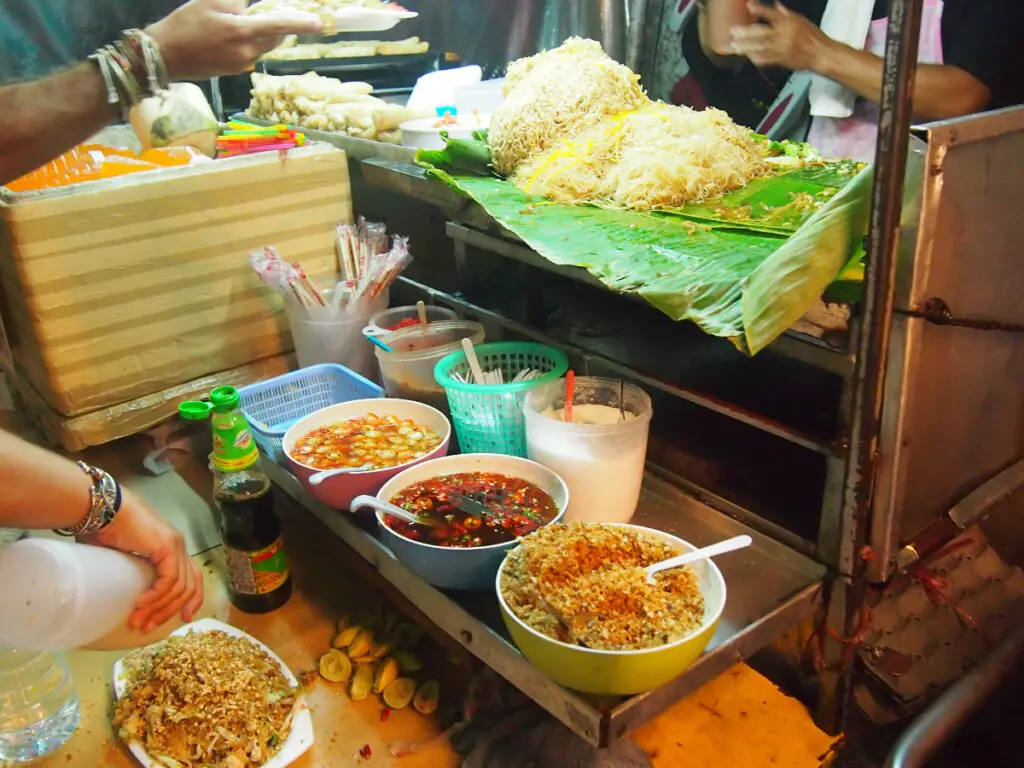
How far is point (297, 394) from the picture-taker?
211cm

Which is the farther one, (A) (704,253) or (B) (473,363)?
(B) (473,363)

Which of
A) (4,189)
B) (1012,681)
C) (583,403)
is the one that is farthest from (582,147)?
(1012,681)

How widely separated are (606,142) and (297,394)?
Result: 1.05 metres

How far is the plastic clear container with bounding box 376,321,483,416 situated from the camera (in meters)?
1.96

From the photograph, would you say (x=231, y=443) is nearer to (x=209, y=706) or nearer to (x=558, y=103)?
(x=209, y=706)

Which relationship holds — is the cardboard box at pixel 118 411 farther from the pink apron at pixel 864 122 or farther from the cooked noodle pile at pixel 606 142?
the pink apron at pixel 864 122

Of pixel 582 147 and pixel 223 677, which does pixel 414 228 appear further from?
pixel 223 677

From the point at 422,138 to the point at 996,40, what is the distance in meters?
1.59

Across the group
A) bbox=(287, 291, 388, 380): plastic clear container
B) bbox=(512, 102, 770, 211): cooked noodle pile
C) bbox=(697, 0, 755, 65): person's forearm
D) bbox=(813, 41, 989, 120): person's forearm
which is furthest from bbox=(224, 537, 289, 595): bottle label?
bbox=(697, 0, 755, 65): person's forearm

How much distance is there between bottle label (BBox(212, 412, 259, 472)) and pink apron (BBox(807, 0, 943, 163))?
1.67 m

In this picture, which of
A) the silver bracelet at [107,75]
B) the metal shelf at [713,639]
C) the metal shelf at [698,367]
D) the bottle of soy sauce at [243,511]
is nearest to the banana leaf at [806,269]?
the metal shelf at [698,367]

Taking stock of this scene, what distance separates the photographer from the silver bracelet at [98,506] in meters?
1.27

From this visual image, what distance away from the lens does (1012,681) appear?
1.76 m

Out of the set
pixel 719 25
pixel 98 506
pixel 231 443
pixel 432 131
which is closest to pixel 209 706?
pixel 98 506
